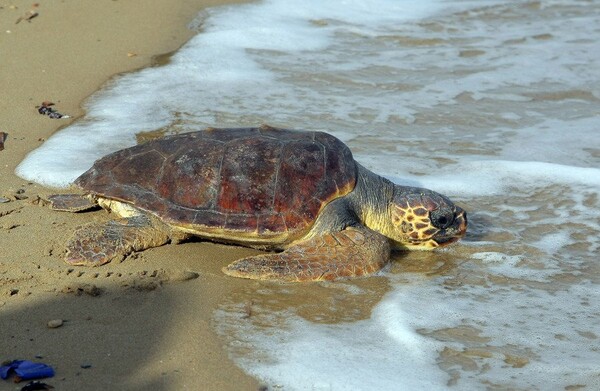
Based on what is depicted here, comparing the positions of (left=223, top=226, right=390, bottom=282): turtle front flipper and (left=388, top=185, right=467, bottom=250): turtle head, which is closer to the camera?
(left=223, top=226, right=390, bottom=282): turtle front flipper

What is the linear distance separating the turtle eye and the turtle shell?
49cm

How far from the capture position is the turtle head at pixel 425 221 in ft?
15.4

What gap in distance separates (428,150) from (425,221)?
5.55 feet

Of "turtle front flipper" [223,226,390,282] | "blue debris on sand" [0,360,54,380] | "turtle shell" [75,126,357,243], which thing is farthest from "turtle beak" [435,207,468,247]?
"blue debris on sand" [0,360,54,380]

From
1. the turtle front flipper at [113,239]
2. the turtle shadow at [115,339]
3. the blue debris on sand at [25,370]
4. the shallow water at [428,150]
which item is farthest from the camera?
the turtle front flipper at [113,239]

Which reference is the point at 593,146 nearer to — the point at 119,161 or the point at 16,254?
the point at 119,161

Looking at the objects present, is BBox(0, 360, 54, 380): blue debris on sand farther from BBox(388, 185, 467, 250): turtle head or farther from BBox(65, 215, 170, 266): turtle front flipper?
BBox(388, 185, 467, 250): turtle head

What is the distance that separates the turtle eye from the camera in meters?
4.69

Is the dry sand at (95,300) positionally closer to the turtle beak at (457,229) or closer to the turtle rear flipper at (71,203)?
the turtle rear flipper at (71,203)

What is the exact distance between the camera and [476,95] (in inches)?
302

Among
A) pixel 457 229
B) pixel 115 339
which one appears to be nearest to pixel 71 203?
pixel 115 339

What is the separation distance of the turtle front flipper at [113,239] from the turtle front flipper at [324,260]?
1.57 ft

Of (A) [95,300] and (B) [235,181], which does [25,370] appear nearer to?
(A) [95,300]

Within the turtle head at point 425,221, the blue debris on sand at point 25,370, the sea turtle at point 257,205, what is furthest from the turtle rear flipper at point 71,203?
the turtle head at point 425,221
